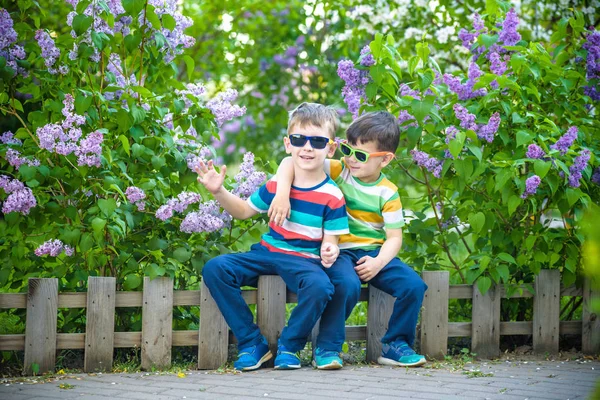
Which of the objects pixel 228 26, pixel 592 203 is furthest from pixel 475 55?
pixel 228 26

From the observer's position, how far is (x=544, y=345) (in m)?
4.45

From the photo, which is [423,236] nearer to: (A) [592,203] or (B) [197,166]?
(A) [592,203]

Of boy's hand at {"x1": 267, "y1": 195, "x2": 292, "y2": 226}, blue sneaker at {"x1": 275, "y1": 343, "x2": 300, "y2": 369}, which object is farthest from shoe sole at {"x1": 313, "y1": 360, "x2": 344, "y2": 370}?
boy's hand at {"x1": 267, "y1": 195, "x2": 292, "y2": 226}

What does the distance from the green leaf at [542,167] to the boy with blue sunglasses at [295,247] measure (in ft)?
3.43

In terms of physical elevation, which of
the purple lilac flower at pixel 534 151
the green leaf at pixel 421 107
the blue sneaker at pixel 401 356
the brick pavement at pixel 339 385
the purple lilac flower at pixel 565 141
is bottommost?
the brick pavement at pixel 339 385

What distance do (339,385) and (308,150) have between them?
1226 mm

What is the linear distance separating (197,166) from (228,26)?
25.7 feet

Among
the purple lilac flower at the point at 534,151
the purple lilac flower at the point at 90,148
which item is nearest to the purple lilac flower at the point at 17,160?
the purple lilac flower at the point at 90,148

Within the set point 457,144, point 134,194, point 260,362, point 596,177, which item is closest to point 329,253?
point 260,362

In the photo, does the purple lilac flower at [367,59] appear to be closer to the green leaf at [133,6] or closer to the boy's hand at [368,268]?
the boy's hand at [368,268]

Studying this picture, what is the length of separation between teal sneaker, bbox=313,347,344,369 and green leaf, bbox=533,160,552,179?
143 centimetres

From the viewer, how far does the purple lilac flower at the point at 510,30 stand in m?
4.32

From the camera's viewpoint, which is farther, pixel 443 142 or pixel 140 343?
pixel 443 142

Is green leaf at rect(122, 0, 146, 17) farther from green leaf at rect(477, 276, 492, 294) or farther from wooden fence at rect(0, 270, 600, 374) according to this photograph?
green leaf at rect(477, 276, 492, 294)
